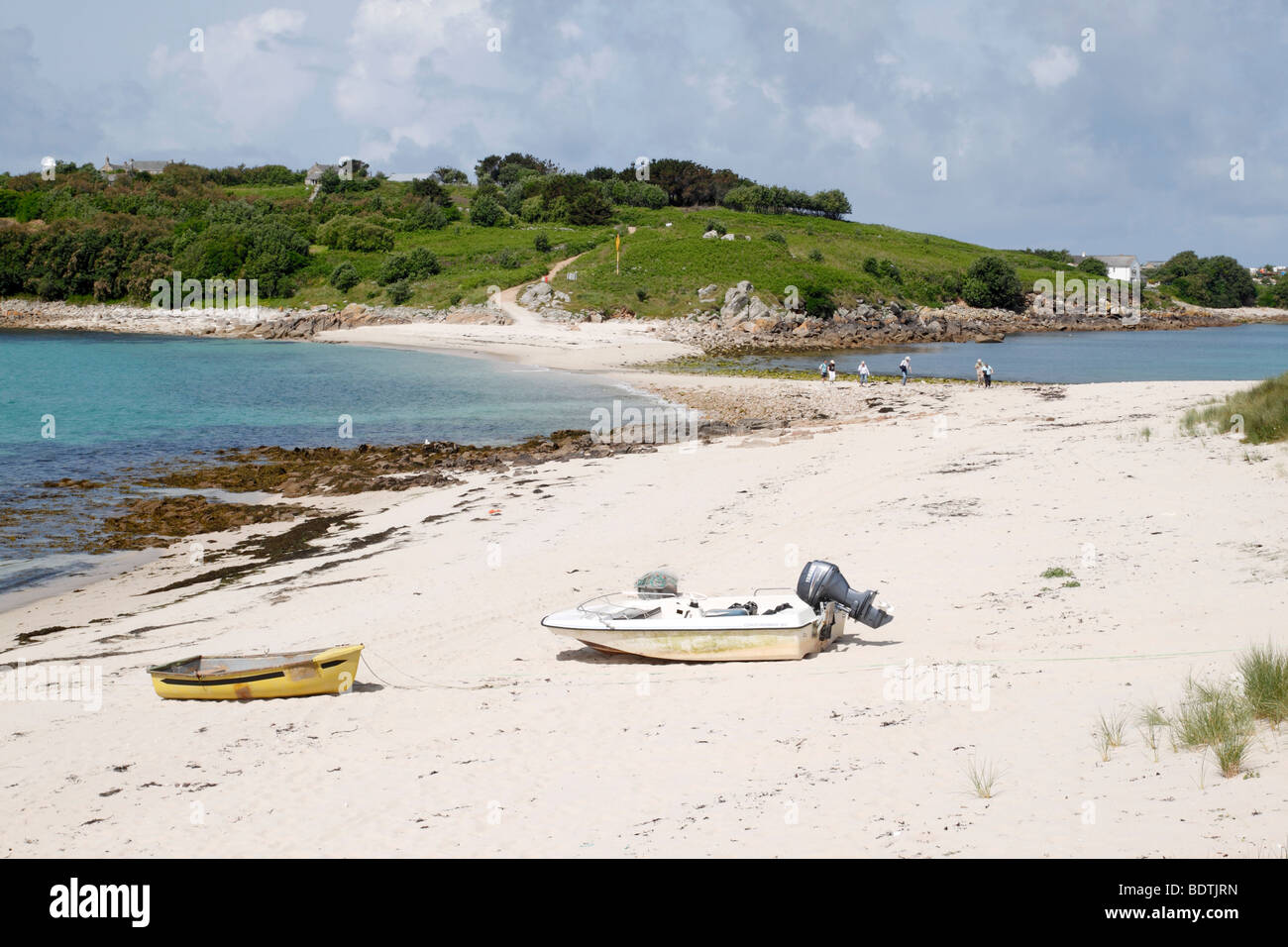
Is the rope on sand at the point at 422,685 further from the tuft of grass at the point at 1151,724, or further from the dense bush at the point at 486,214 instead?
the dense bush at the point at 486,214

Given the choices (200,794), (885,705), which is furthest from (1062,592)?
(200,794)

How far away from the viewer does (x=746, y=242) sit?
88562 mm

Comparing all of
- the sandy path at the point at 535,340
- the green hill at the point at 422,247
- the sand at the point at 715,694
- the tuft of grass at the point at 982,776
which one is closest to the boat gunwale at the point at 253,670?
the sand at the point at 715,694

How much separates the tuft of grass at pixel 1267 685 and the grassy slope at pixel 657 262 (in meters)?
64.9

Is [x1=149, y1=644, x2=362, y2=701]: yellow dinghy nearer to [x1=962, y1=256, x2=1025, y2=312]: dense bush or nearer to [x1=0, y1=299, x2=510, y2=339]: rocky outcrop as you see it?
[x1=0, y1=299, x2=510, y2=339]: rocky outcrop

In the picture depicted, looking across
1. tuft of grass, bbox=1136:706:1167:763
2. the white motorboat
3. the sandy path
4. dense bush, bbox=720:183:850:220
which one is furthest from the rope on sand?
dense bush, bbox=720:183:850:220

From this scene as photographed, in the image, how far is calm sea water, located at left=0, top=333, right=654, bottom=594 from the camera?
78.3 feet

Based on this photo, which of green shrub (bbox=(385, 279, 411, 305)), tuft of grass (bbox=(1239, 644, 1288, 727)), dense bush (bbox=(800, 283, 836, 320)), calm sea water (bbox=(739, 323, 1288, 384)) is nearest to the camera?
tuft of grass (bbox=(1239, 644, 1288, 727))

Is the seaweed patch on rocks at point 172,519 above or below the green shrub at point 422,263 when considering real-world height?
below

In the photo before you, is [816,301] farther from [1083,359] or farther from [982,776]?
[982,776]

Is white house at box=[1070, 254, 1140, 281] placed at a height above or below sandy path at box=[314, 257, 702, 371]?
above

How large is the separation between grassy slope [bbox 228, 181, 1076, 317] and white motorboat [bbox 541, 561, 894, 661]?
60.5 m

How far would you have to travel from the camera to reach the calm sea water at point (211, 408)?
23.9 m

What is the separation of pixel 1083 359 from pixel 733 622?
57.6m
